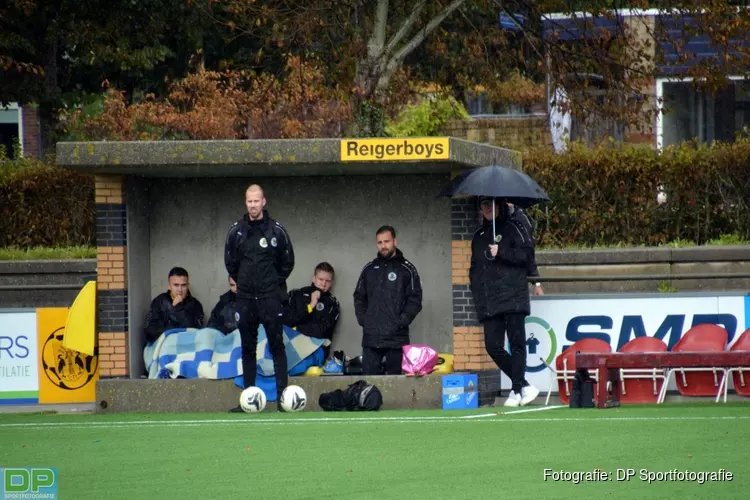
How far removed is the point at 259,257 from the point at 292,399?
1.37 m

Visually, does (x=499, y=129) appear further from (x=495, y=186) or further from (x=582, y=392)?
(x=582, y=392)

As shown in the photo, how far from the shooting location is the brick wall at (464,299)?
14.1m

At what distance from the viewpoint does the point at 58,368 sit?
14688mm

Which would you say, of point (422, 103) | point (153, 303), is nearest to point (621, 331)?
point (153, 303)

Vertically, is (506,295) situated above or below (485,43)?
below

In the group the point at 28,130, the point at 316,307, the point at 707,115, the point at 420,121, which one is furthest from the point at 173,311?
the point at 28,130

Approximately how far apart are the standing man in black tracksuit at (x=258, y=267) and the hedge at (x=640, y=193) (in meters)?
6.64

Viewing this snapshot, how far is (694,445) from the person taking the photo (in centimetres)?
906

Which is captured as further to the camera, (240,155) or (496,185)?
(240,155)

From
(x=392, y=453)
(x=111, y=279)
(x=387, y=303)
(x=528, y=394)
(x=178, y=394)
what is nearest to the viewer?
(x=392, y=453)

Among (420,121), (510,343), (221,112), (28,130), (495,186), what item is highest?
(28,130)

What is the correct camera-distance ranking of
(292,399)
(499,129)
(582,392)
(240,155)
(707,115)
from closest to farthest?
(582,392)
(292,399)
(240,155)
(707,115)
(499,129)

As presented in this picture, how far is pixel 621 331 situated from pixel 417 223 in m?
2.45

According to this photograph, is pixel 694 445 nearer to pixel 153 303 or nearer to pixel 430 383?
pixel 430 383
